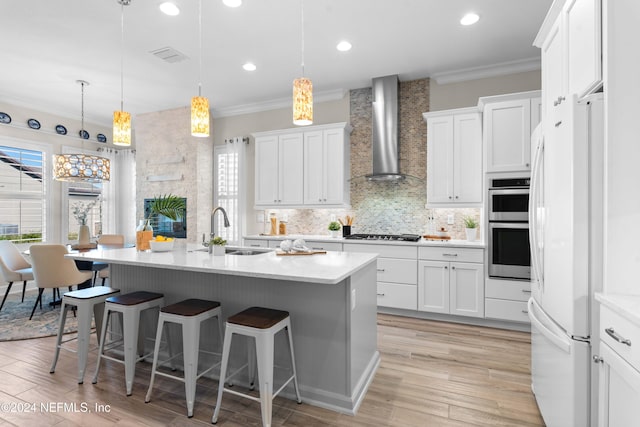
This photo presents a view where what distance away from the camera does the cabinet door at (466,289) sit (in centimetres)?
370

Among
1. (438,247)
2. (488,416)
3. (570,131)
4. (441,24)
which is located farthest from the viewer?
(438,247)

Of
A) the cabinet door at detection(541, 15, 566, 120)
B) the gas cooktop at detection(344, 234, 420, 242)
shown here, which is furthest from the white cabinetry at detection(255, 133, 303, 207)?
the cabinet door at detection(541, 15, 566, 120)

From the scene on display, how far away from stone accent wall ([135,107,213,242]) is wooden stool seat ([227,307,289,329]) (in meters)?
3.97

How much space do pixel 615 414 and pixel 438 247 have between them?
2.62 meters

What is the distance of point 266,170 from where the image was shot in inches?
204

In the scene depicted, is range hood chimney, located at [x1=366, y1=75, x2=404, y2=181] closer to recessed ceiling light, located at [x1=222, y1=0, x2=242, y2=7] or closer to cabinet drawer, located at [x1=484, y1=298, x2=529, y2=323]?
cabinet drawer, located at [x1=484, y1=298, x2=529, y2=323]

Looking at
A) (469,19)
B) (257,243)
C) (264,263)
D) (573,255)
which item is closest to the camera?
(573,255)

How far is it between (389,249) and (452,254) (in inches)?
28.2

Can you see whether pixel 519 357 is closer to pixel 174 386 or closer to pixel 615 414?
pixel 615 414

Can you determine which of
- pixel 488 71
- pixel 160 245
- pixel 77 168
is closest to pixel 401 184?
pixel 488 71

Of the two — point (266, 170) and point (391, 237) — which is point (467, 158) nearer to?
point (391, 237)

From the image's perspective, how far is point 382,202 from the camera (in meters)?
4.77

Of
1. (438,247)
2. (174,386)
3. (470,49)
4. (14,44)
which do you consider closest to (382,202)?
(438,247)

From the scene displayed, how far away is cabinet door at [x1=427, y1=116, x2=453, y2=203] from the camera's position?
411 cm
